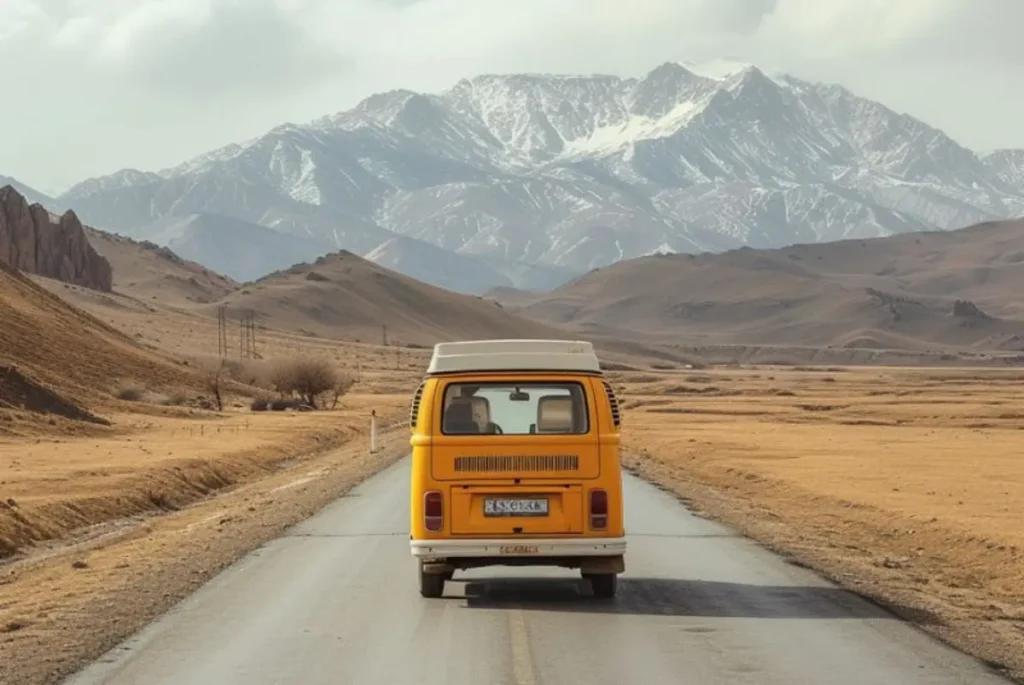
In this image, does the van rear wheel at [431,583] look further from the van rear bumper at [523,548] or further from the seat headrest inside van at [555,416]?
the seat headrest inside van at [555,416]

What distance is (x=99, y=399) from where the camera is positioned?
77.8 meters

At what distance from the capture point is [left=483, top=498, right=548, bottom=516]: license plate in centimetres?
1595

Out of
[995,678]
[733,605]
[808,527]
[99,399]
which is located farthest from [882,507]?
[99,399]

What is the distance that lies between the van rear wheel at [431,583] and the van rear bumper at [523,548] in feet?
1.37

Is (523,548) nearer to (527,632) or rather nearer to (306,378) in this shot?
(527,632)

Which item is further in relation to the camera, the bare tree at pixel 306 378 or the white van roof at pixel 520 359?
the bare tree at pixel 306 378

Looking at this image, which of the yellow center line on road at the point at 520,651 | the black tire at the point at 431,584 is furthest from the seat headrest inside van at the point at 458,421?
the yellow center line on road at the point at 520,651

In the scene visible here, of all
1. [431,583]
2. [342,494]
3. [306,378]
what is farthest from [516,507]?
[306,378]

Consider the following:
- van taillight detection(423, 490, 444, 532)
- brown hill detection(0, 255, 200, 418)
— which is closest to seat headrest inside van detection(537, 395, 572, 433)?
van taillight detection(423, 490, 444, 532)

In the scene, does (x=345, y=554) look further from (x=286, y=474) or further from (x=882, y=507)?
(x=286, y=474)

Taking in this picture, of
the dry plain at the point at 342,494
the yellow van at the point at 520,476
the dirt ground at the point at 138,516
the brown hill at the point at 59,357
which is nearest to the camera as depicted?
the dirt ground at the point at 138,516

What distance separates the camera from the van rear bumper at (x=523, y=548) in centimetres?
1580

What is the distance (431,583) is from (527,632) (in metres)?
2.54

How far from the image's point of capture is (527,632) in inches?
554
